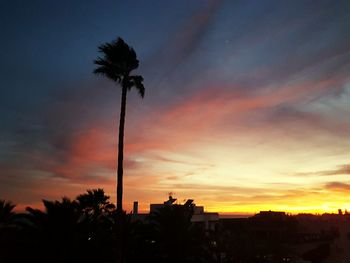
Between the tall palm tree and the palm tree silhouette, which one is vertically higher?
the tall palm tree

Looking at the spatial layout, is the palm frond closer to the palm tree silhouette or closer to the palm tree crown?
the palm tree crown

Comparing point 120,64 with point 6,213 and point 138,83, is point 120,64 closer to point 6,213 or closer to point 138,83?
point 138,83

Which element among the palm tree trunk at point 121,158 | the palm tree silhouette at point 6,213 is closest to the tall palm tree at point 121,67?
the palm tree trunk at point 121,158

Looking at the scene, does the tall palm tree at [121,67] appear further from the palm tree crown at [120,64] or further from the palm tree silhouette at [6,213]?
the palm tree silhouette at [6,213]

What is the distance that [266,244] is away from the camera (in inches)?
1919

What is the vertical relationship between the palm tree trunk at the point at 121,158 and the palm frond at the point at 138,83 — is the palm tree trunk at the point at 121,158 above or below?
below

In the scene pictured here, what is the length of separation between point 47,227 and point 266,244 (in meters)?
35.3

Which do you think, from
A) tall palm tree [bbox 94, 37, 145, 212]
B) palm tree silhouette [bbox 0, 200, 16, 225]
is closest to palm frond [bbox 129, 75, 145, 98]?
tall palm tree [bbox 94, 37, 145, 212]

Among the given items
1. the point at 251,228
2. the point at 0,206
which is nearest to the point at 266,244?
the point at 251,228

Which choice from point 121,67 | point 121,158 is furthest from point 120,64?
point 121,158

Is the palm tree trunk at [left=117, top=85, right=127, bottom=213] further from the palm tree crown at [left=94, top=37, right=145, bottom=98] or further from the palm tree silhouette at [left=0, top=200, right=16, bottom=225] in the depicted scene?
the palm tree silhouette at [left=0, top=200, right=16, bottom=225]

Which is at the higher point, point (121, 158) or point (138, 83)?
point (138, 83)

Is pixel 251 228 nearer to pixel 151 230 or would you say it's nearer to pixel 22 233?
pixel 151 230

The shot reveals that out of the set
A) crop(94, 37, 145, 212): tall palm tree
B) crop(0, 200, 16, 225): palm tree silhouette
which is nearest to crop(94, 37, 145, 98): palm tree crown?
crop(94, 37, 145, 212): tall palm tree
